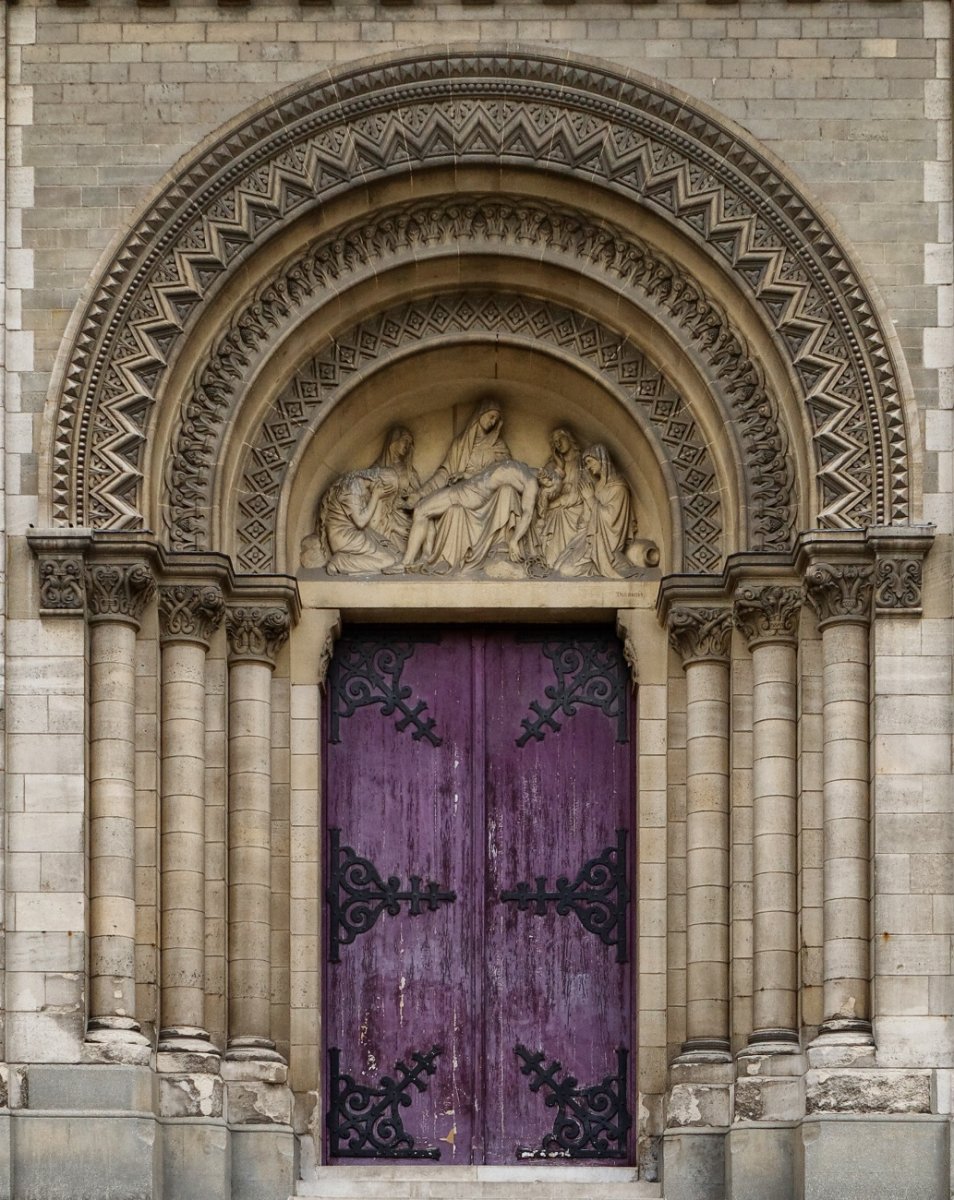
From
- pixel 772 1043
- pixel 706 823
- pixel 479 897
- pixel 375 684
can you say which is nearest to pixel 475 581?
pixel 375 684

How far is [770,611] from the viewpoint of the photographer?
22266 mm

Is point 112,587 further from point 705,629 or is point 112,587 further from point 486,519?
point 705,629

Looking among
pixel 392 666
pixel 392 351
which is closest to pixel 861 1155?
pixel 392 666

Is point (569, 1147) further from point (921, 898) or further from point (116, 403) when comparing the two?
point (116, 403)

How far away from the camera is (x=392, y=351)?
23.2 metres

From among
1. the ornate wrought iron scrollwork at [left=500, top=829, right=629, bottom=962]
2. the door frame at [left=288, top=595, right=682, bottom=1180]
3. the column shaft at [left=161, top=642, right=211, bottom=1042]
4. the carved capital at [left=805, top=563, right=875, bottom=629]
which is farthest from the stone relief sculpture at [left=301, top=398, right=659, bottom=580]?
the ornate wrought iron scrollwork at [left=500, top=829, right=629, bottom=962]

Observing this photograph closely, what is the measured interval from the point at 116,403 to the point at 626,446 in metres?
3.92

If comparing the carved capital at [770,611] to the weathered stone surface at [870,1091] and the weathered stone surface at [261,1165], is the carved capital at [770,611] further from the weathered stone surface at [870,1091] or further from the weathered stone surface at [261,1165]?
the weathered stone surface at [261,1165]

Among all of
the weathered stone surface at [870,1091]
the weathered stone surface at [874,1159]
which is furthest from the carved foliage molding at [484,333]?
the weathered stone surface at [874,1159]

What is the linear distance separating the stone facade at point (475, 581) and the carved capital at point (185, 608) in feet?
0.07

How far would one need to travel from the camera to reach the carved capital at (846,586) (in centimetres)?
2184

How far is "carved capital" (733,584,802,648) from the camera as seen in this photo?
2225 cm

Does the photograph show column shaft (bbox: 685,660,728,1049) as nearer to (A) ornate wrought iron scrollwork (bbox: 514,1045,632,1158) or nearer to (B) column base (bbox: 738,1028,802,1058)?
(B) column base (bbox: 738,1028,802,1058)

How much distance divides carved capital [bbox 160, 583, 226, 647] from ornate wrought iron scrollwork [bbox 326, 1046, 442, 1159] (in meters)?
3.23
